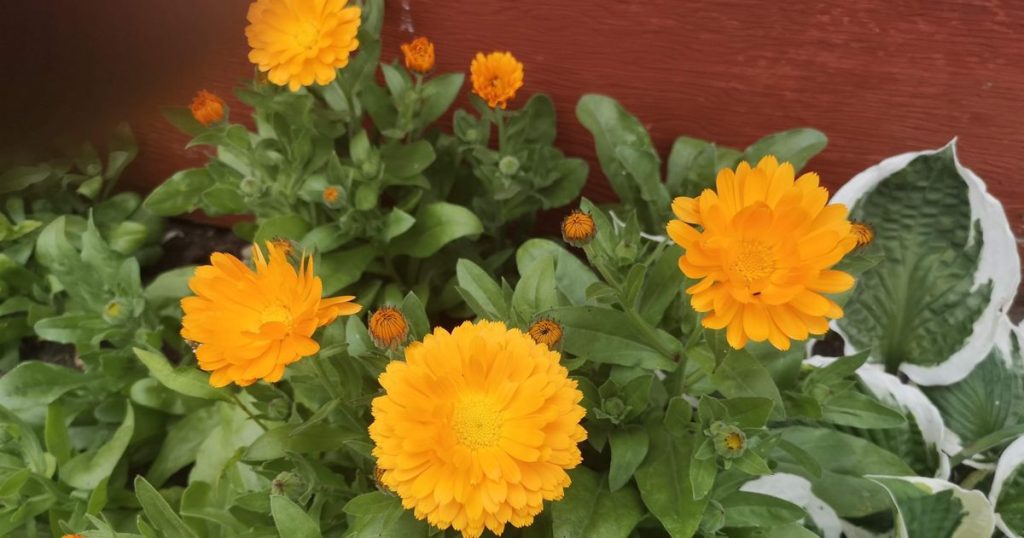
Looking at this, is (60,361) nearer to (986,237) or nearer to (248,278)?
(248,278)

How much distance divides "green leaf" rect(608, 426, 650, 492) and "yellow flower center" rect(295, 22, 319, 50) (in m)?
0.71

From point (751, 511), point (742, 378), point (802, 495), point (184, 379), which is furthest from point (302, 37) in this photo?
point (802, 495)

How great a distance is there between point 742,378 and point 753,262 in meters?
0.23

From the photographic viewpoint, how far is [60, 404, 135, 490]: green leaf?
53.0 inches

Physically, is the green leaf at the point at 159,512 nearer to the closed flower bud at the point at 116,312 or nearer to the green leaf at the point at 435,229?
the closed flower bud at the point at 116,312

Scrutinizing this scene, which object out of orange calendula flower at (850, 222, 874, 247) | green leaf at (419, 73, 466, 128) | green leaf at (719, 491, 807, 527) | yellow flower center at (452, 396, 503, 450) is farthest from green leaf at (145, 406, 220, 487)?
orange calendula flower at (850, 222, 874, 247)

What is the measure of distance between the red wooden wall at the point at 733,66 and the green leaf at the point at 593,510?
2.50ft

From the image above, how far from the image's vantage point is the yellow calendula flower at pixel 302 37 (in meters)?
1.12

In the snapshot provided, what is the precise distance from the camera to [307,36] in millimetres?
1139

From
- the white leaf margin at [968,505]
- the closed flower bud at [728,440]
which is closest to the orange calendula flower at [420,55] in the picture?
the closed flower bud at [728,440]

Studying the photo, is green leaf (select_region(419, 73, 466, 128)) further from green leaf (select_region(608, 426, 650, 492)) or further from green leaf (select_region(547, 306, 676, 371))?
green leaf (select_region(608, 426, 650, 492))

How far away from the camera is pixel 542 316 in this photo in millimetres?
965

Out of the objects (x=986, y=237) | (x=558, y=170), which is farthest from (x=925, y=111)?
(x=558, y=170)

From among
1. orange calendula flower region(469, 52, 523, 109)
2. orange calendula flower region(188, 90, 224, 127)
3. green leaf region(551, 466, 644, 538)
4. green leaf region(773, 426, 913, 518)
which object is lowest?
green leaf region(773, 426, 913, 518)
